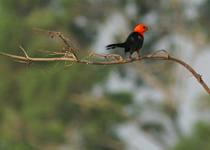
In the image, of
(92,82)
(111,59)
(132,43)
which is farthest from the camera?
(92,82)

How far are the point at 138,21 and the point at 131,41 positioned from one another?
621 inches

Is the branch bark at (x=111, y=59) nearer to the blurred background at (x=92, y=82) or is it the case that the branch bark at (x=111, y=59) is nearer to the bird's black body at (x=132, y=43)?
the bird's black body at (x=132, y=43)

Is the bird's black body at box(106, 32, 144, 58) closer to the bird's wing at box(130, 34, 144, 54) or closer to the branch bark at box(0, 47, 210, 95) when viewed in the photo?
the bird's wing at box(130, 34, 144, 54)

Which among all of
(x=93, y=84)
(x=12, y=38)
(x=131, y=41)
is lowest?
(x=131, y=41)

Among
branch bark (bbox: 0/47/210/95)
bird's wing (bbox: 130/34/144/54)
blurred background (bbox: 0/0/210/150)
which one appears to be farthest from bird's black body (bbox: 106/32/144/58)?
blurred background (bbox: 0/0/210/150)

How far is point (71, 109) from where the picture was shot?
738 inches

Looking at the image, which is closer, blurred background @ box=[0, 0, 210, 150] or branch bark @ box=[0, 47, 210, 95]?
branch bark @ box=[0, 47, 210, 95]

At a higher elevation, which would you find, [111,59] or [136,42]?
[136,42]

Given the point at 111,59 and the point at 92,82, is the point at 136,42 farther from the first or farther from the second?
the point at 92,82

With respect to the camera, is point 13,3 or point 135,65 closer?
point 135,65

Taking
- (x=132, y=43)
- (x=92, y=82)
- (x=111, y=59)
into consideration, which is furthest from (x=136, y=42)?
(x=92, y=82)

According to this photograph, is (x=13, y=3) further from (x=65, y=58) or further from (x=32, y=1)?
(x=65, y=58)

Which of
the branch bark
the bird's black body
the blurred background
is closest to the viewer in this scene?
the branch bark

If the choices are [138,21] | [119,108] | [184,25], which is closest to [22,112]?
[119,108]
